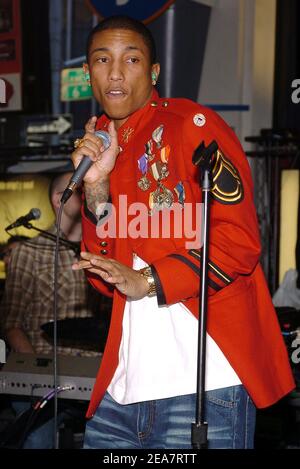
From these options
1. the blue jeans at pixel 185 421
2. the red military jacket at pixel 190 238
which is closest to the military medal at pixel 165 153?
the red military jacket at pixel 190 238

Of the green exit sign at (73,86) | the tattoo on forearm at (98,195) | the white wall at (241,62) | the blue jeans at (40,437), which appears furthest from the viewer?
the green exit sign at (73,86)

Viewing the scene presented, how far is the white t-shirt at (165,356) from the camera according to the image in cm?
190

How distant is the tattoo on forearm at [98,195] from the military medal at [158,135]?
17 centimetres

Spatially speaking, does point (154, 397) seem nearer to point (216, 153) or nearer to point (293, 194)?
point (216, 153)

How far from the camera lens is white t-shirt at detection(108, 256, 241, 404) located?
1904mm

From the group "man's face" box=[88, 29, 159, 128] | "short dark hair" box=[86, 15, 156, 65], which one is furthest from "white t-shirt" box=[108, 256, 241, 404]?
"short dark hair" box=[86, 15, 156, 65]

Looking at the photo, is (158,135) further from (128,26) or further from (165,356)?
(165,356)

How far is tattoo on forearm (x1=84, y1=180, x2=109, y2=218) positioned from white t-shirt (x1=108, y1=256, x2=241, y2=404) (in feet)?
0.63

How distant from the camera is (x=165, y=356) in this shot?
1.93m

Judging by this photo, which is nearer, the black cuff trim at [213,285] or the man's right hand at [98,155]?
the black cuff trim at [213,285]

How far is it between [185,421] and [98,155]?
0.65 metres

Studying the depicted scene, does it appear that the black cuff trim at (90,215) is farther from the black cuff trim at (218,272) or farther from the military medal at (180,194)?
the black cuff trim at (218,272)

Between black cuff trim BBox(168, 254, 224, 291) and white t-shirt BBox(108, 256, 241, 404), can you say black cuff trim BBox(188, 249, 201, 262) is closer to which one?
black cuff trim BBox(168, 254, 224, 291)

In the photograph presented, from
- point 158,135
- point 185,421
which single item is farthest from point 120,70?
point 185,421
